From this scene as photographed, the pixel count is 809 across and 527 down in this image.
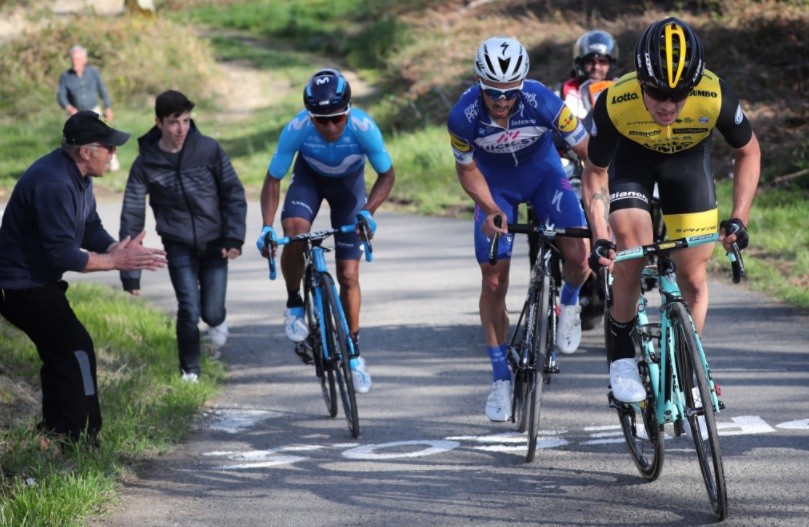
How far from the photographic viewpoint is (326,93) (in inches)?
291

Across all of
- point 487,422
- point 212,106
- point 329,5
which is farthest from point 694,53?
point 329,5

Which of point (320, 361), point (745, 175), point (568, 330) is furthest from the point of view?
point (320, 361)

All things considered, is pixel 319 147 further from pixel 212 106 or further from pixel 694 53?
pixel 212 106

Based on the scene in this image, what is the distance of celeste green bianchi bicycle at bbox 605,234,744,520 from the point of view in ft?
16.4

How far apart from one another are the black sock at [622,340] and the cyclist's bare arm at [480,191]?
1097mm

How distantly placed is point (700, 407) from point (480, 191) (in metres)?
2.28

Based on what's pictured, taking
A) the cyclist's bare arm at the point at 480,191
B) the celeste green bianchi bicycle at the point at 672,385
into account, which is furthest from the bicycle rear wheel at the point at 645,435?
the cyclist's bare arm at the point at 480,191

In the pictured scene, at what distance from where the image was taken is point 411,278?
12.4 metres

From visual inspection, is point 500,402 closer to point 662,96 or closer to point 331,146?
point 331,146

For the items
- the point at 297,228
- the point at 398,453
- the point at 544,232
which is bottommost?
the point at 398,453

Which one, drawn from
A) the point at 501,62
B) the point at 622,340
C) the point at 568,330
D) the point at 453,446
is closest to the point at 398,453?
the point at 453,446

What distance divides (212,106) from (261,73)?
3.95m

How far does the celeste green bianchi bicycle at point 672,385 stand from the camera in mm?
5004

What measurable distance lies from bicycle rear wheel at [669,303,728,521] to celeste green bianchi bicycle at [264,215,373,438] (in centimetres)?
244
